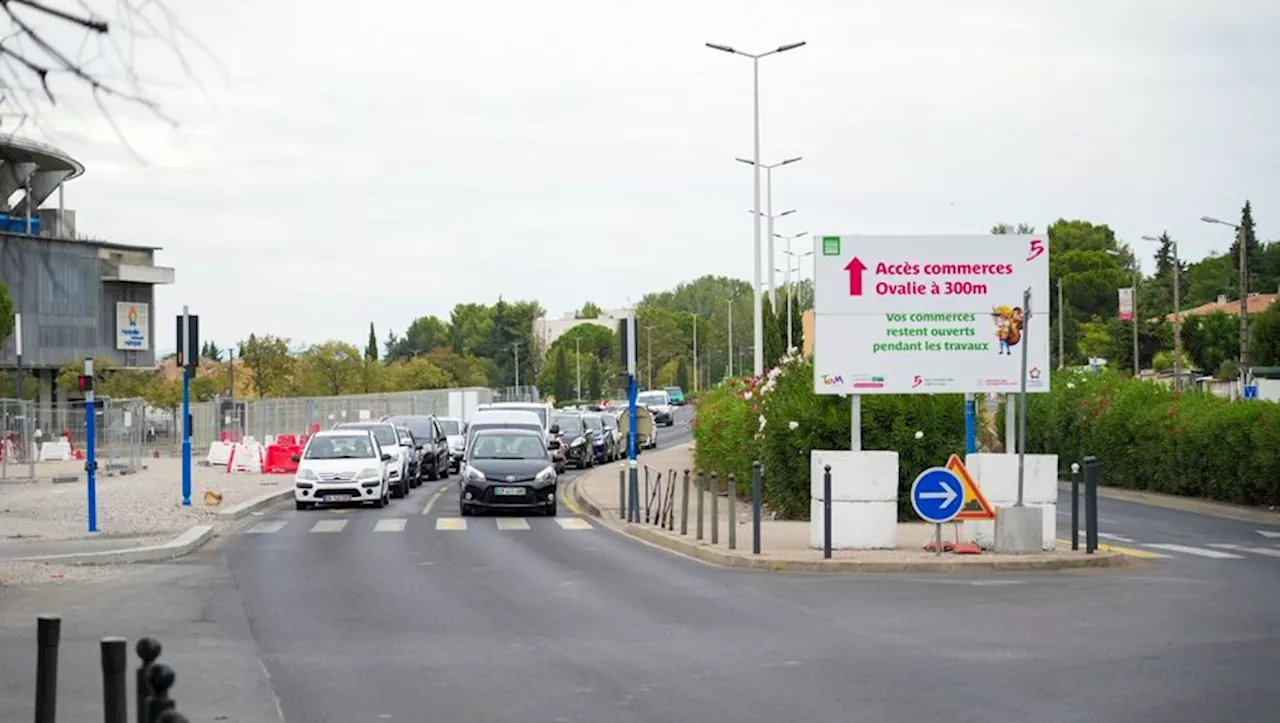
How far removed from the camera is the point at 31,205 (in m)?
9.65

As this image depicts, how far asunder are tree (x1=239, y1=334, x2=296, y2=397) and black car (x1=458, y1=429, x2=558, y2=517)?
62433 mm

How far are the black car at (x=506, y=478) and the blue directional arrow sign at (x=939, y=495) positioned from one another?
38.7 feet

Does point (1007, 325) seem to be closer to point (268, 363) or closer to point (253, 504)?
point (253, 504)

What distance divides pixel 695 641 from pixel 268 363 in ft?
269

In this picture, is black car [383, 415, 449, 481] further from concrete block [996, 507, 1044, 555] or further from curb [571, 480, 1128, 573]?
concrete block [996, 507, 1044, 555]

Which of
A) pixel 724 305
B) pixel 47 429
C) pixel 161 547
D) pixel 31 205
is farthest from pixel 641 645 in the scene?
pixel 724 305

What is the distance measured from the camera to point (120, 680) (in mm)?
6543

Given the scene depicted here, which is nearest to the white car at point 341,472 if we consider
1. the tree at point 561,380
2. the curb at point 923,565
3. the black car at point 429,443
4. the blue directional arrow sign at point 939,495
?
the black car at point 429,443

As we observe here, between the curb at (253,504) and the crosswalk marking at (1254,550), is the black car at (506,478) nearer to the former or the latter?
the curb at (253,504)

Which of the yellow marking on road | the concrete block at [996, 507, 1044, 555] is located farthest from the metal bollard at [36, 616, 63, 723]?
the yellow marking on road

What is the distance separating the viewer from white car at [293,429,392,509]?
1318 inches

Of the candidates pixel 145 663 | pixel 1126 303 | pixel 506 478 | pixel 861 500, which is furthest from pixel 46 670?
pixel 1126 303

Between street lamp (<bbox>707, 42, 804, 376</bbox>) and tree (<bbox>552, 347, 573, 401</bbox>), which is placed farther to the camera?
tree (<bbox>552, 347, 573, 401</bbox>)

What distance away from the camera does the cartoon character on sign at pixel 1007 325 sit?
24.2m
